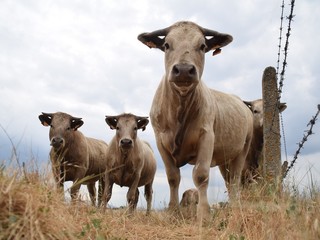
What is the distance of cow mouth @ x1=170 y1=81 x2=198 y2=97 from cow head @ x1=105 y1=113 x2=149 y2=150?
488 cm

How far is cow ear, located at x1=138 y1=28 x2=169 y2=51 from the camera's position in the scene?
810cm

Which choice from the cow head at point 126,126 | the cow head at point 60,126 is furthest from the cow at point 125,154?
the cow head at point 60,126

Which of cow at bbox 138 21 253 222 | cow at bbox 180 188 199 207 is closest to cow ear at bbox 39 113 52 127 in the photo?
cow at bbox 180 188 199 207

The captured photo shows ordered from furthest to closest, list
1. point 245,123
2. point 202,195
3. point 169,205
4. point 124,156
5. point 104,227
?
point 124,156 → point 245,123 → point 169,205 → point 202,195 → point 104,227

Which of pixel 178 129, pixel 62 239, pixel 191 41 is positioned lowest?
pixel 62 239

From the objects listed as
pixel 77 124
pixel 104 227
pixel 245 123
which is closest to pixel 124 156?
pixel 77 124

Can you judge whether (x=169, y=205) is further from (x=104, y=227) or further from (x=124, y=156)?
(x=124, y=156)

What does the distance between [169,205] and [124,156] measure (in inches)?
193

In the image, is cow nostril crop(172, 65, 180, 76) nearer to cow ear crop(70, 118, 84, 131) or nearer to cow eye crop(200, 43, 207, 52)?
cow eye crop(200, 43, 207, 52)

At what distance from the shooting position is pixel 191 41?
A: 747 centimetres

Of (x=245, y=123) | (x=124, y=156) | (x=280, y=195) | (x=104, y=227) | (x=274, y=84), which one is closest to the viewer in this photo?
(x=104, y=227)

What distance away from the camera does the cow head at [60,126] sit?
1243cm

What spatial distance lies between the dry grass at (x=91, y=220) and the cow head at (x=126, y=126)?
5.09 m

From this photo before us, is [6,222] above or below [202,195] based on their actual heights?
below
